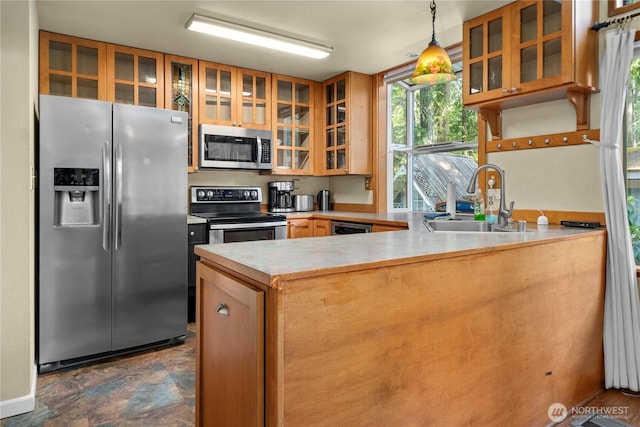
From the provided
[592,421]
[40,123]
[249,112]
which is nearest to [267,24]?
[249,112]

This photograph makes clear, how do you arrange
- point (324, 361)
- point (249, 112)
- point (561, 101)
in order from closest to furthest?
point (324, 361), point (561, 101), point (249, 112)

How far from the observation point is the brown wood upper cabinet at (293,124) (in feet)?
14.1

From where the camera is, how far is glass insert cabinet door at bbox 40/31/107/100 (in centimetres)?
315

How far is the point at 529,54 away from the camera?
8.34 ft

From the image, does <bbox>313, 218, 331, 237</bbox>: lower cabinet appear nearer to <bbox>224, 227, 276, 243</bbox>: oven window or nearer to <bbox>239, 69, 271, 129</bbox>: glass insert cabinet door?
<bbox>224, 227, 276, 243</bbox>: oven window

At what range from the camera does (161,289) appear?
2.94 metres

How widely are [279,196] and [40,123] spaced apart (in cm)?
240

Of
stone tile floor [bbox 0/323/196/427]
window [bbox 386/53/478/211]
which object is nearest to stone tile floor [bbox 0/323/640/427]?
stone tile floor [bbox 0/323/196/427]

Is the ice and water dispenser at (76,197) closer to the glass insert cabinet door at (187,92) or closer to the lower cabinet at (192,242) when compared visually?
the lower cabinet at (192,242)

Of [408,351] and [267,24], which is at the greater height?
[267,24]

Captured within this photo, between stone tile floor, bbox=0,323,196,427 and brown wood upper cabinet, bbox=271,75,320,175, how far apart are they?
2.24 metres

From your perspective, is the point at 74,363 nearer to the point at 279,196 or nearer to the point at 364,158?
the point at 279,196

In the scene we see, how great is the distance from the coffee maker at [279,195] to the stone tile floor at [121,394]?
1.99m

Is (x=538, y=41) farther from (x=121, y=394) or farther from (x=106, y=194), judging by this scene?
(x=121, y=394)
